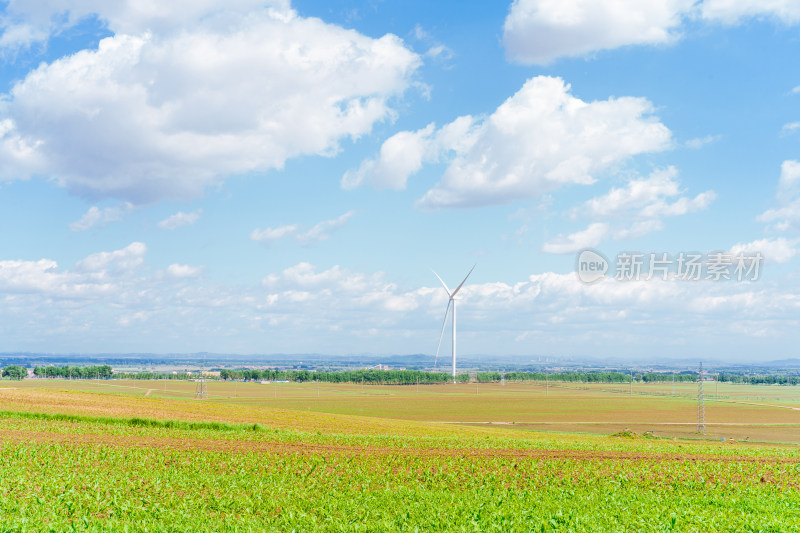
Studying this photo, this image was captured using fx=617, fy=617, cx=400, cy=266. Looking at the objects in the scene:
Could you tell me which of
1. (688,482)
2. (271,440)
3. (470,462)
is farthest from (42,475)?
(688,482)

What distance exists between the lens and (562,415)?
127562 millimetres

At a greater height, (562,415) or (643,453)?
(643,453)

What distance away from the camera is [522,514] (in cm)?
2034

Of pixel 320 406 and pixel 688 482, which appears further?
pixel 320 406

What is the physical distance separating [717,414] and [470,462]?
417ft

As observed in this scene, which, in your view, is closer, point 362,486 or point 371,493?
point 371,493

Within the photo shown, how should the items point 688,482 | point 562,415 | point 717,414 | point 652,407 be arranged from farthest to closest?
1. point 652,407
2. point 717,414
3. point 562,415
4. point 688,482

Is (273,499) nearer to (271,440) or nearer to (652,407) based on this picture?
(271,440)

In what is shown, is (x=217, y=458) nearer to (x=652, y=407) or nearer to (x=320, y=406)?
(x=320, y=406)

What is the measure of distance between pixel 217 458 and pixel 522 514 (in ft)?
53.8

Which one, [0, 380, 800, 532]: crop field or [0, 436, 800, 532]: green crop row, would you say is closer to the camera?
[0, 436, 800, 532]: green crop row

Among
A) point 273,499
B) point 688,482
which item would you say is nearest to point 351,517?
A: point 273,499

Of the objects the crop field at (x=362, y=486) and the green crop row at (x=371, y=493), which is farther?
the crop field at (x=362, y=486)

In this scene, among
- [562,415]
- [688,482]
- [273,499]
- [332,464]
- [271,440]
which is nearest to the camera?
[273,499]
